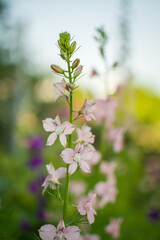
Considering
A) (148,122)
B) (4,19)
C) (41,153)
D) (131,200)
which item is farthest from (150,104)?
(41,153)

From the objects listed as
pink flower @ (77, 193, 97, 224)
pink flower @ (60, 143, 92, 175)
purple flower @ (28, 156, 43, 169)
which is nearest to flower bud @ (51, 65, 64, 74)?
pink flower @ (60, 143, 92, 175)

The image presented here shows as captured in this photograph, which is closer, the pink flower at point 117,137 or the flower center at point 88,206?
the flower center at point 88,206

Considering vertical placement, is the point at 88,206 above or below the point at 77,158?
below

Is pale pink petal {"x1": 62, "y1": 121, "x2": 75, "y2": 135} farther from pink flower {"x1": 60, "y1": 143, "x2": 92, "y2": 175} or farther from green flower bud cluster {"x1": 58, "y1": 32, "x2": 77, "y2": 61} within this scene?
green flower bud cluster {"x1": 58, "y1": 32, "x2": 77, "y2": 61}

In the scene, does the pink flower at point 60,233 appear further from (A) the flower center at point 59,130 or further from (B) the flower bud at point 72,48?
(B) the flower bud at point 72,48

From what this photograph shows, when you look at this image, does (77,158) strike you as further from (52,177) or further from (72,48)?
(72,48)

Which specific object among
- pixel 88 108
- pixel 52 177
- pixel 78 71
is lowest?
pixel 52 177

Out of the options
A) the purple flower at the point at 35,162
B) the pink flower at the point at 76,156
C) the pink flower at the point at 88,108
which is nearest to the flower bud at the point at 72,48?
the pink flower at the point at 88,108

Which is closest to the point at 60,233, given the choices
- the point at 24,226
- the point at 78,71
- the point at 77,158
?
the point at 77,158
